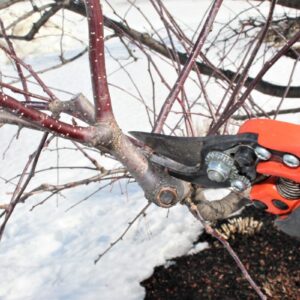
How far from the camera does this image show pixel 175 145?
3.66 feet

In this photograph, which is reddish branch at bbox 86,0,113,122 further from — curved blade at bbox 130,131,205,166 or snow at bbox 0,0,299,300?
snow at bbox 0,0,299,300

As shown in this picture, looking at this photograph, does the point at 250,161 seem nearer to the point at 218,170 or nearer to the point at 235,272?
the point at 218,170

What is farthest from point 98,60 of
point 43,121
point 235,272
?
point 235,272

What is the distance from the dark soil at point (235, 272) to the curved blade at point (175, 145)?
5.20 ft

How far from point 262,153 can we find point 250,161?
0.04 m

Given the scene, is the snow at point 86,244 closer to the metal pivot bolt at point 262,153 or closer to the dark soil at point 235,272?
the dark soil at point 235,272

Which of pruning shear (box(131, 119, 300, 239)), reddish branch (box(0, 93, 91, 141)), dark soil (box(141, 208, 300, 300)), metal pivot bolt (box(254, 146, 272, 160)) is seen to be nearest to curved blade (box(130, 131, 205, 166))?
pruning shear (box(131, 119, 300, 239))

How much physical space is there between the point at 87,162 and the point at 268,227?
179 cm

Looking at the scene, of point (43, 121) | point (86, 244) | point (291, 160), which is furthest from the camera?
point (86, 244)

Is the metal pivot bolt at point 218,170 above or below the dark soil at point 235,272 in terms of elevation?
below

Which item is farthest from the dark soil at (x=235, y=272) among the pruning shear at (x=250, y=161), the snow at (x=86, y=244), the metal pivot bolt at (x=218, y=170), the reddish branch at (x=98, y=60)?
the reddish branch at (x=98, y=60)

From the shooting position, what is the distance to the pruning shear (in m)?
1.02

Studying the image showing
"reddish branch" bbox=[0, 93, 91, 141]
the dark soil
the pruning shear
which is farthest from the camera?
the dark soil

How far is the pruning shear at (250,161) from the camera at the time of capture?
1023mm
